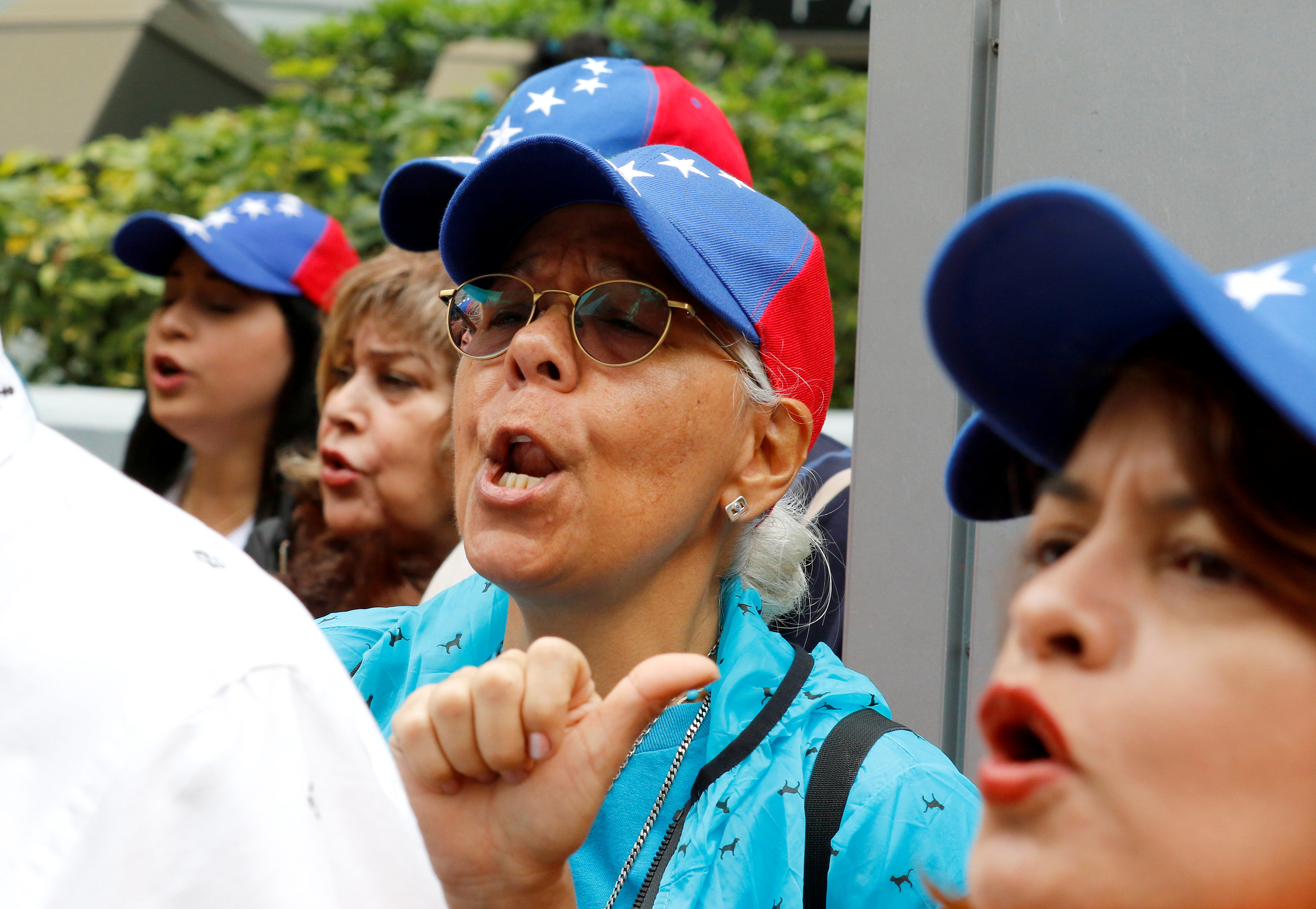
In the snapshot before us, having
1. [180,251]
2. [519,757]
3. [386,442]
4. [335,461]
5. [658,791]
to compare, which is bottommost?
[180,251]

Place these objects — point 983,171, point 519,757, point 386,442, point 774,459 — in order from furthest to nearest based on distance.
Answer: point 386,442 < point 983,171 < point 774,459 < point 519,757

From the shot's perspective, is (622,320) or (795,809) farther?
(622,320)

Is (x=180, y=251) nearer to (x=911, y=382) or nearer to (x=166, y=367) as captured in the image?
(x=166, y=367)

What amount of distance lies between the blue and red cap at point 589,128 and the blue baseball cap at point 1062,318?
1588 millimetres

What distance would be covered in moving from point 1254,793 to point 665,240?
112 cm

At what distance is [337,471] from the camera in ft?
11.4

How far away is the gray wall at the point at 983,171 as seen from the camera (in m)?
1.91

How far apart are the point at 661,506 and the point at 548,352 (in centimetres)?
27

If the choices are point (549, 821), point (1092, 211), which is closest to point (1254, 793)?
point (1092, 211)

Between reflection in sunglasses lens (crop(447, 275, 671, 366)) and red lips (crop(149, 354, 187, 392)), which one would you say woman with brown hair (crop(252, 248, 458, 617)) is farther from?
reflection in sunglasses lens (crop(447, 275, 671, 366))

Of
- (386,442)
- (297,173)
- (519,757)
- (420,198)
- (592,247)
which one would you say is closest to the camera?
(519,757)

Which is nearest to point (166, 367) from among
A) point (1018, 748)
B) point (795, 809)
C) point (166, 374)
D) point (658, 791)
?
point (166, 374)

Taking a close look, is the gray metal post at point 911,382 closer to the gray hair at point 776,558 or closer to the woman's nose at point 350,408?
the gray hair at point 776,558

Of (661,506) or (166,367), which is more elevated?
(661,506)
